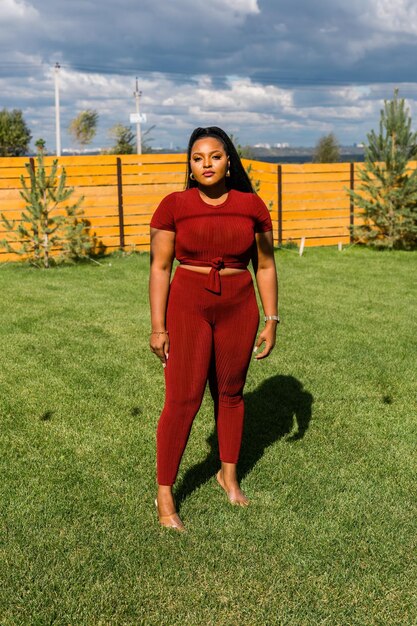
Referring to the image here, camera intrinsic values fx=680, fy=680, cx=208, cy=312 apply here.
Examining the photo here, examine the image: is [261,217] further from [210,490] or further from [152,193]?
[152,193]

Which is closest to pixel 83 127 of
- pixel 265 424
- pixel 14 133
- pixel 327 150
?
pixel 14 133

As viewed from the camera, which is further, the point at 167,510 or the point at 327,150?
the point at 327,150

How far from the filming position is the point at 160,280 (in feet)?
11.3

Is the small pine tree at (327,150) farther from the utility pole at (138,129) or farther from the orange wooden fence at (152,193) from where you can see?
the orange wooden fence at (152,193)

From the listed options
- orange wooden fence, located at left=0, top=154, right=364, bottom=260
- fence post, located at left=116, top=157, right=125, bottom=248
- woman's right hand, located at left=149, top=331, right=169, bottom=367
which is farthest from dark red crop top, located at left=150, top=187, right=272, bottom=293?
fence post, located at left=116, top=157, right=125, bottom=248

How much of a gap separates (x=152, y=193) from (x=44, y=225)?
3.21 meters

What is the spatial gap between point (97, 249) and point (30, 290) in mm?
4781

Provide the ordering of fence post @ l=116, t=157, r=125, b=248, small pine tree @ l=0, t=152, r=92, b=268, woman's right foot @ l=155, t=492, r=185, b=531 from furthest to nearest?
1. fence post @ l=116, t=157, r=125, b=248
2. small pine tree @ l=0, t=152, r=92, b=268
3. woman's right foot @ l=155, t=492, r=185, b=531

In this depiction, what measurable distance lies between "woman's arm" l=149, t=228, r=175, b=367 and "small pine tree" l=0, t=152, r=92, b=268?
1013 centimetres

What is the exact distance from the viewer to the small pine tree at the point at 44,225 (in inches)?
517

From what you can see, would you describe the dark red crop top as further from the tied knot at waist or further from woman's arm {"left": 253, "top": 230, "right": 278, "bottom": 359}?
woman's arm {"left": 253, "top": 230, "right": 278, "bottom": 359}

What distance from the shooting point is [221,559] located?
3311mm

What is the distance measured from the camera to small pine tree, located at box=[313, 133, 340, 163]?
2729 inches

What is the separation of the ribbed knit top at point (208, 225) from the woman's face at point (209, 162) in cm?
10
